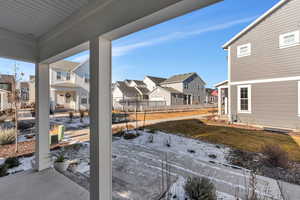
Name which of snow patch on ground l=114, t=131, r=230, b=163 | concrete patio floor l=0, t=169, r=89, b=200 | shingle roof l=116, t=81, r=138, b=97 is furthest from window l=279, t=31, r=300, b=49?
shingle roof l=116, t=81, r=138, b=97

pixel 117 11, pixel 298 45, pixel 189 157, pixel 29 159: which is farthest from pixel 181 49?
pixel 29 159

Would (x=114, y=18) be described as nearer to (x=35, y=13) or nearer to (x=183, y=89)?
(x=35, y=13)

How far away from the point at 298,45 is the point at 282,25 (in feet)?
2.76

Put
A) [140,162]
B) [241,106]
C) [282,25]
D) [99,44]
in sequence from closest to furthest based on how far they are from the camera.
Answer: [99,44] → [140,162] → [282,25] → [241,106]

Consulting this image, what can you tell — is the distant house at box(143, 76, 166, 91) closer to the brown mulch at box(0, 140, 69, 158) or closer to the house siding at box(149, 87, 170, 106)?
the house siding at box(149, 87, 170, 106)

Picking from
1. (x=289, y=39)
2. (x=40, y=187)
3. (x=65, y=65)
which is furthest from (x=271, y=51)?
(x=65, y=65)

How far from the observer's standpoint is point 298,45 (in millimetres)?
3666

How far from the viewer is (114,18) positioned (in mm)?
1041

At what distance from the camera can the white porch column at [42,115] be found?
2.10 meters

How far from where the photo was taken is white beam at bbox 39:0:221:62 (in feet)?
2.67

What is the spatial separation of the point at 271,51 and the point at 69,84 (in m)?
12.4

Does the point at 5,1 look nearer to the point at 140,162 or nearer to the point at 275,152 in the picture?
the point at 140,162

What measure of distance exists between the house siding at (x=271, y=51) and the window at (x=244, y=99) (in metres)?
0.40

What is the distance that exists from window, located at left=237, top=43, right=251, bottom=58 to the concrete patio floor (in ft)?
20.8
